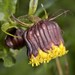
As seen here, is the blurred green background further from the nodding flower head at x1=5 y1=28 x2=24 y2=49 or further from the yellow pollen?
the yellow pollen

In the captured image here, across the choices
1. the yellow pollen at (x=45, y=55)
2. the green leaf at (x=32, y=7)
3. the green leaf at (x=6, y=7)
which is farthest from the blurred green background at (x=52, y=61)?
the yellow pollen at (x=45, y=55)

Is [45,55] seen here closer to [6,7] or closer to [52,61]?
[6,7]

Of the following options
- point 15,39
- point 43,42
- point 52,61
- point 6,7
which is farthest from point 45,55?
point 52,61

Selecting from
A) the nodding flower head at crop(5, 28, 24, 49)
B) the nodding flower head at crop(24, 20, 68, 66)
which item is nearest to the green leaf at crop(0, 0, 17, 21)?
the nodding flower head at crop(5, 28, 24, 49)

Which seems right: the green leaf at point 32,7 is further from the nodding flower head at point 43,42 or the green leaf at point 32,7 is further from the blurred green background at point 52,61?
the blurred green background at point 52,61

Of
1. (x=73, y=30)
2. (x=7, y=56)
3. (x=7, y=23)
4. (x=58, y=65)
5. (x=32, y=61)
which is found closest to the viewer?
(x=32, y=61)

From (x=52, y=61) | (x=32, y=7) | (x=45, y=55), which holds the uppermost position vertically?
(x=32, y=7)

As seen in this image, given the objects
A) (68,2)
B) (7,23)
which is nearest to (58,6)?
(68,2)

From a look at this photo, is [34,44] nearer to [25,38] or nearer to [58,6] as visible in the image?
[25,38]
